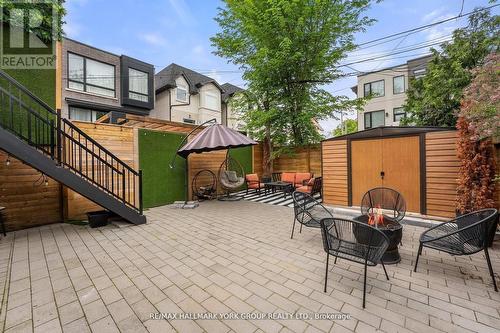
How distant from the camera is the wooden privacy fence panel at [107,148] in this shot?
484cm

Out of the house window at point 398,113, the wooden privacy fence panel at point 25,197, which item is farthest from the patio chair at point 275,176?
the house window at point 398,113

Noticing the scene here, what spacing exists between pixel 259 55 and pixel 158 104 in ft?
29.9

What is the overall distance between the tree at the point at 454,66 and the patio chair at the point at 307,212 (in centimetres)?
514

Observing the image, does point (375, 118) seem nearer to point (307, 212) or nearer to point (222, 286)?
point (307, 212)

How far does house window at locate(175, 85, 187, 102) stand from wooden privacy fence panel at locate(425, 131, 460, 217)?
13732mm

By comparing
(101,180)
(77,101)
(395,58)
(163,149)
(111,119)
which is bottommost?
(101,180)

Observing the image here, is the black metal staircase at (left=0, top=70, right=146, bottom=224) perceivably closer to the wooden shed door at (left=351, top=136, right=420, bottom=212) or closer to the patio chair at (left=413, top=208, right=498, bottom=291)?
the patio chair at (left=413, top=208, right=498, bottom=291)

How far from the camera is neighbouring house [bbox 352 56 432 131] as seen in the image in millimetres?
15336

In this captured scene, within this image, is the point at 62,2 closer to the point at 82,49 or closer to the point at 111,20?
the point at 111,20

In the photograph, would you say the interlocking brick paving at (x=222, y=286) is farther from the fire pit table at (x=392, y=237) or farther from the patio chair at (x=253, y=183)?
the patio chair at (x=253, y=183)

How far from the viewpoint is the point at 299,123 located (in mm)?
9109

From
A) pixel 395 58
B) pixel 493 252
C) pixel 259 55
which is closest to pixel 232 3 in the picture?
pixel 259 55

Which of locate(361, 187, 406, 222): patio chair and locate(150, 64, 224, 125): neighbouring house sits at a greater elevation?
locate(150, 64, 224, 125): neighbouring house

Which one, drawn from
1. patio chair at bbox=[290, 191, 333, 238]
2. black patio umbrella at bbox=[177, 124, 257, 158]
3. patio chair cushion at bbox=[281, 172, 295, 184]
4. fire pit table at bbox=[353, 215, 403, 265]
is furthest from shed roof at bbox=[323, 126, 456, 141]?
patio chair cushion at bbox=[281, 172, 295, 184]
